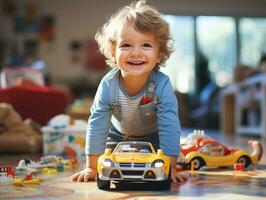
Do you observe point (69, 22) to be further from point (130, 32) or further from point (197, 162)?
point (130, 32)

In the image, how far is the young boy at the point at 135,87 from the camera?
1288mm

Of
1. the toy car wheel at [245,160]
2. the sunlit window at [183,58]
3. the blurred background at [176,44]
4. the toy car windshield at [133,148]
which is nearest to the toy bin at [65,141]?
the toy car wheel at [245,160]

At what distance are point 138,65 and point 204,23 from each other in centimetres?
649

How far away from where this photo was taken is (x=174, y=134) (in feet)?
4.20

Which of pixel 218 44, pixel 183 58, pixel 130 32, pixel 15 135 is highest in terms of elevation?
pixel 218 44

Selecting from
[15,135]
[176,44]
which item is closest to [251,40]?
[176,44]

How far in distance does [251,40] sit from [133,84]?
6.67m

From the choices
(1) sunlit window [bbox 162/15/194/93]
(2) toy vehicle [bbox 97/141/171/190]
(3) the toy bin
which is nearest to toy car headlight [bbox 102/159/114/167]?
(2) toy vehicle [bbox 97/141/171/190]

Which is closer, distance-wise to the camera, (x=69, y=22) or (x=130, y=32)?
(x=130, y=32)

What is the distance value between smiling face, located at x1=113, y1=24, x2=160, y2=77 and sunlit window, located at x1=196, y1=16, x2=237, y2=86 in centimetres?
639

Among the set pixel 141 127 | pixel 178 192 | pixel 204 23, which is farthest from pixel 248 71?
pixel 178 192

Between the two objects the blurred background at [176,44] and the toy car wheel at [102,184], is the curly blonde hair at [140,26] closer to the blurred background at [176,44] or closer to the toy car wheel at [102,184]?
the toy car wheel at [102,184]

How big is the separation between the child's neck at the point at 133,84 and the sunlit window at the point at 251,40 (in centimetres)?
648

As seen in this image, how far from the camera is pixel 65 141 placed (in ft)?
7.13
